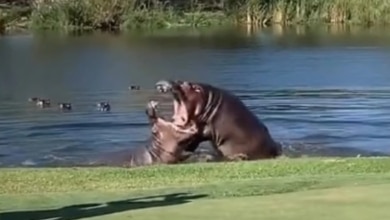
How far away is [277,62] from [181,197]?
22878 mm

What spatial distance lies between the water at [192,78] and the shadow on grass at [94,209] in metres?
7.81

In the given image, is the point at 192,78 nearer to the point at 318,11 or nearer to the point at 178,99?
the point at 178,99

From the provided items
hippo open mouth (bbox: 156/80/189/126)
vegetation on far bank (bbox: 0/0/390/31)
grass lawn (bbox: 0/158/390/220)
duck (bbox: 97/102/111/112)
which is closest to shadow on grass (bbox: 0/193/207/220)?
grass lawn (bbox: 0/158/390/220)

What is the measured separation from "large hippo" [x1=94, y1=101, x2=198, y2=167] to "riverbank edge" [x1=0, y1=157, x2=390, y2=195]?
2.44 metres

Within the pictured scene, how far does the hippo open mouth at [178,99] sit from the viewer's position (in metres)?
15.8

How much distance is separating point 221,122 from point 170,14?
34097 millimetres

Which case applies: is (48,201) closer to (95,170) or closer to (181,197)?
(181,197)

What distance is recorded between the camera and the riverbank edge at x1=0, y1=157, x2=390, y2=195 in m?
11.4

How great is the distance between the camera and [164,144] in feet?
53.6

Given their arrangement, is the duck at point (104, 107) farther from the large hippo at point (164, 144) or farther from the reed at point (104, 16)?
the reed at point (104, 16)

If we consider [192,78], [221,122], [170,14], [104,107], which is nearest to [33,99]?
[104,107]

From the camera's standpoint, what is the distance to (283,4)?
49.0 m

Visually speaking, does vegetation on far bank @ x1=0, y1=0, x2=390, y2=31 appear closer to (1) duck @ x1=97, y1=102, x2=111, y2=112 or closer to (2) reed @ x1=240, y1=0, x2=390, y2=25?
(2) reed @ x1=240, y1=0, x2=390, y2=25

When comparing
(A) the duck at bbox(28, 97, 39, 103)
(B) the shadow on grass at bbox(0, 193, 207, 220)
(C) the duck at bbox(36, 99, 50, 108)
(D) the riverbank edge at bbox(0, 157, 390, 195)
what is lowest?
(A) the duck at bbox(28, 97, 39, 103)
